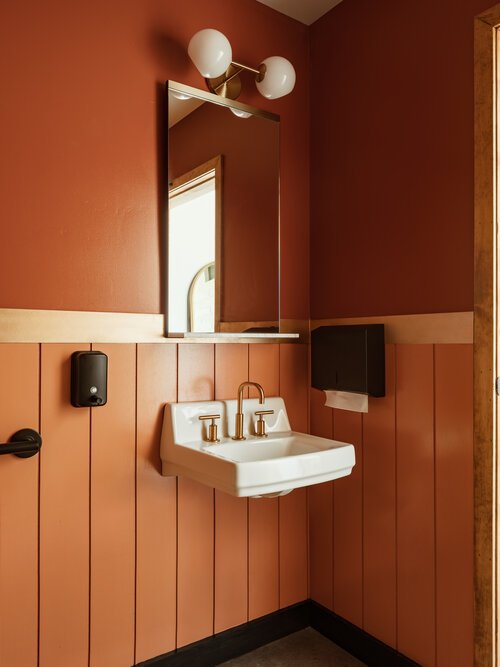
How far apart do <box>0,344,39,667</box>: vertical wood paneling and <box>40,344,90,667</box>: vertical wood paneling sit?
1.0 inches

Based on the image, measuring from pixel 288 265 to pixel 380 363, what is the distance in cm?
55

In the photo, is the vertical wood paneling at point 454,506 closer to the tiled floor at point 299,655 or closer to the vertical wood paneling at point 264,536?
the tiled floor at point 299,655

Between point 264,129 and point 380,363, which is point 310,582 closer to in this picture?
point 380,363

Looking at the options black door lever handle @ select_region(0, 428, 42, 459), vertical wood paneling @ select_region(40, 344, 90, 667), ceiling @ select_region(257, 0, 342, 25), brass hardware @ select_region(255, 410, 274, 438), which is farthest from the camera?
ceiling @ select_region(257, 0, 342, 25)

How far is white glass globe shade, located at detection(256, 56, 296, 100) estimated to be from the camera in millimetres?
1860

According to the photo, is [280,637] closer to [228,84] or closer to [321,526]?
[321,526]

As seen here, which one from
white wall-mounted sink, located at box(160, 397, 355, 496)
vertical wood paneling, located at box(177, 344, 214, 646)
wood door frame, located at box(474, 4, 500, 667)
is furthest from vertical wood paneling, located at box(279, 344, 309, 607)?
wood door frame, located at box(474, 4, 500, 667)

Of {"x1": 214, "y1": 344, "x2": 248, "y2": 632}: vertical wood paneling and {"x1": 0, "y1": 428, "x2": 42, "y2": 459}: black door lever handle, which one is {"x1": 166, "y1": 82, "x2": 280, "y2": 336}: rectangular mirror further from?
{"x1": 0, "y1": 428, "x2": 42, "y2": 459}: black door lever handle

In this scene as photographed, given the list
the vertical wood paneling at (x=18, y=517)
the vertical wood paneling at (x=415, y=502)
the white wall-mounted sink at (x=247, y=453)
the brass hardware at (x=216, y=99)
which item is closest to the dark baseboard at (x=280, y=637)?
the vertical wood paneling at (x=415, y=502)

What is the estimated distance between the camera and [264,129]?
2.02 m

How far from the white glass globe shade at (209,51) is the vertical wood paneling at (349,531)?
128 centimetres

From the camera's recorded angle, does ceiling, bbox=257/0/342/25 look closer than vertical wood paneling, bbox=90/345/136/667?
No

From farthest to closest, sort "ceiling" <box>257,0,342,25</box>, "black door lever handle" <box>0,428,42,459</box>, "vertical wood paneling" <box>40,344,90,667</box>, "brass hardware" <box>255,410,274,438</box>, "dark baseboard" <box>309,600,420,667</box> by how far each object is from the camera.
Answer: "ceiling" <box>257,0,342,25</box>
"brass hardware" <box>255,410,274,438</box>
"dark baseboard" <box>309,600,420,667</box>
"vertical wood paneling" <box>40,344,90,667</box>
"black door lever handle" <box>0,428,42,459</box>

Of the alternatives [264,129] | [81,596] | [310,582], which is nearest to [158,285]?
[264,129]
